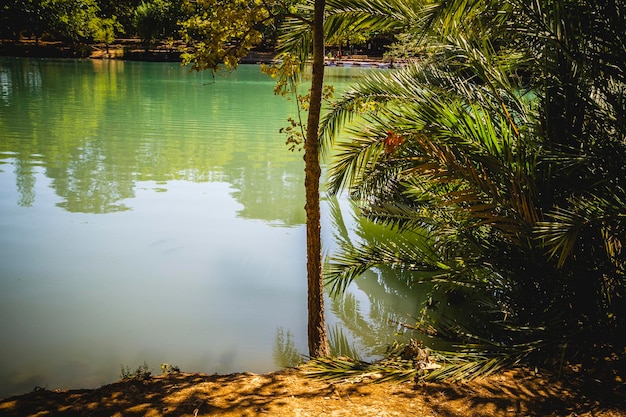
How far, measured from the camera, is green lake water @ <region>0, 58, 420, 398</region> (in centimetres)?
535

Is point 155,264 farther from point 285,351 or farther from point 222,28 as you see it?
point 222,28

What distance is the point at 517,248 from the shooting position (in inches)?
166

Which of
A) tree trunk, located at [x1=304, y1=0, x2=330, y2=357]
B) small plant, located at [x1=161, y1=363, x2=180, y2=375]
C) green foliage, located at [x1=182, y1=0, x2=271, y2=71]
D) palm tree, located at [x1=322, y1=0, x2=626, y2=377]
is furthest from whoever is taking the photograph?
small plant, located at [x1=161, y1=363, x2=180, y2=375]

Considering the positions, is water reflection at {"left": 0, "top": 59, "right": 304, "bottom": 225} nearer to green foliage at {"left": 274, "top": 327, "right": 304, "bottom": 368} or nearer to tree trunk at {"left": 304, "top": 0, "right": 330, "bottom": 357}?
tree trunk at {"left": 304, "top": 0, "right": 330, "bottom": 357}

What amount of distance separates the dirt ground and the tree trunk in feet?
3.18

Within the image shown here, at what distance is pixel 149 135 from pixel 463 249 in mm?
13383

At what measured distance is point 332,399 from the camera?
3430 mm

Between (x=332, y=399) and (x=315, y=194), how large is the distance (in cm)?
176

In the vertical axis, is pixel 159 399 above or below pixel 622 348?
below

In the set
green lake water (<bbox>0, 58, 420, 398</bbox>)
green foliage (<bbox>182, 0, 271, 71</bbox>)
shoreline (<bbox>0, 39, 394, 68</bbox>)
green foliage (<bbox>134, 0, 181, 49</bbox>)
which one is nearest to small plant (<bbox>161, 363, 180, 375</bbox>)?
green lake water (<bbox>0, 58, 420, 398</bbox>)

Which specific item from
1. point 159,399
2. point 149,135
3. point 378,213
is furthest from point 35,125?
point 159,399

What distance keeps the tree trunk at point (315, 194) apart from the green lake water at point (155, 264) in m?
0.69

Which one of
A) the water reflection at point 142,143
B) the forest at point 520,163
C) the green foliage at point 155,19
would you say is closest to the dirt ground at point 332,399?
the forest at point 520,163

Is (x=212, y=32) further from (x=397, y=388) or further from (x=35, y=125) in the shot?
(x=35, y=125)
